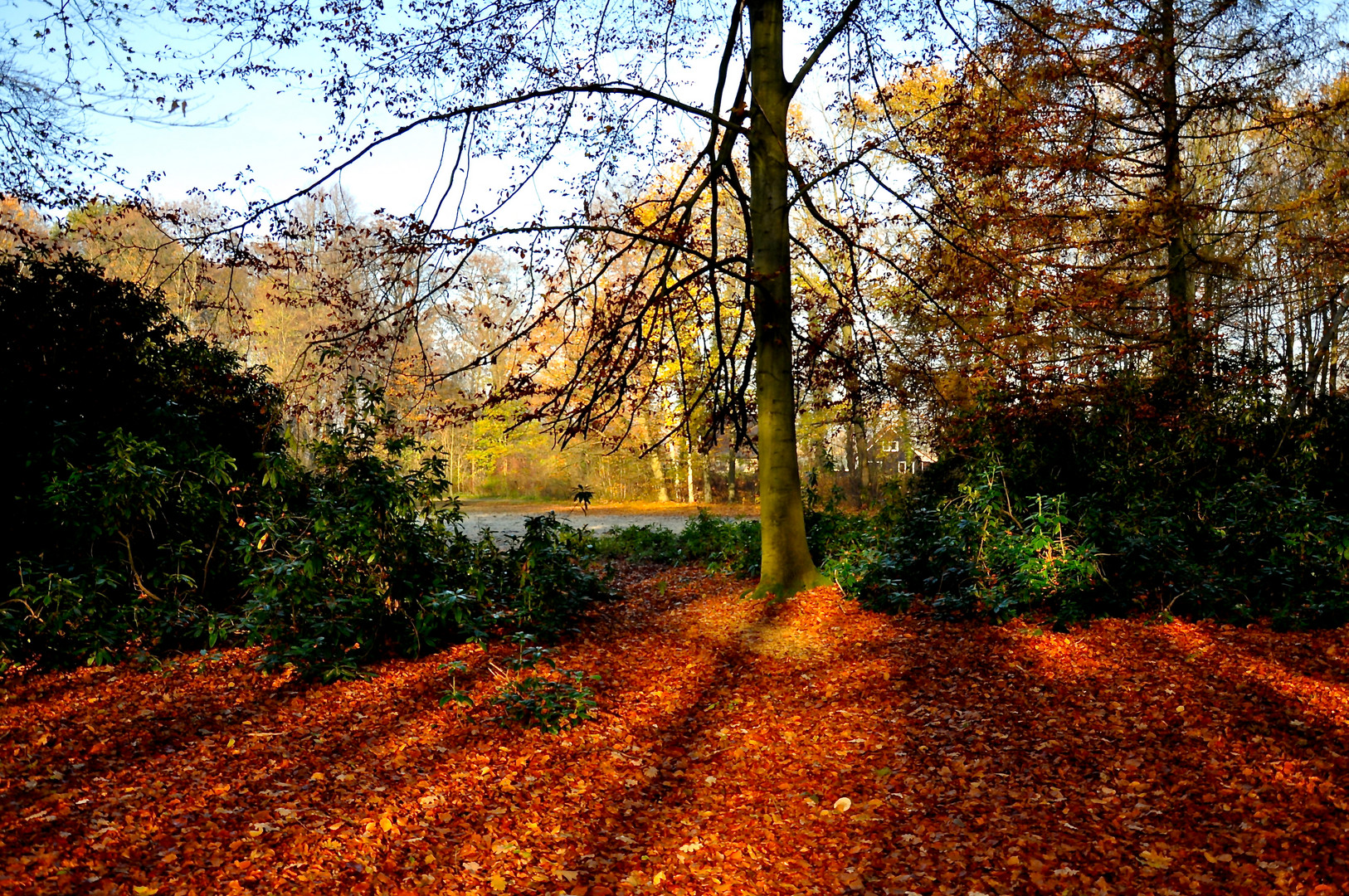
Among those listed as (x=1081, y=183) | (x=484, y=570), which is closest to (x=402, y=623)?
(x=484, y=570)

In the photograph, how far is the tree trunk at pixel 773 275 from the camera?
764 centimetres

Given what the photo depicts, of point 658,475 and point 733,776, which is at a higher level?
point 658,475

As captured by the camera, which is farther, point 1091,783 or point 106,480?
point 106,480

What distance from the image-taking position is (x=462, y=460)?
30188 millimetres

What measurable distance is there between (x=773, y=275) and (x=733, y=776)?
473 cm

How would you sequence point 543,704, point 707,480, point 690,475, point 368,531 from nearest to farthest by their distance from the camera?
1. point 543,704
2. point 368,531
3. point 707,480
4. point 690,475

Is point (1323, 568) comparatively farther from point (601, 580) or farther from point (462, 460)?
point (462, 460)

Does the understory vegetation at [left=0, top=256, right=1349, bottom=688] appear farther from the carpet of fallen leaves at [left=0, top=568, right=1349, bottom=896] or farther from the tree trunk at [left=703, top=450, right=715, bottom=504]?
the tree trunk at [left=703, top=450, right=715, bottom=504]

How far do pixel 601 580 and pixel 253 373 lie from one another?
4.32 metres

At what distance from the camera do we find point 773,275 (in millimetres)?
7547

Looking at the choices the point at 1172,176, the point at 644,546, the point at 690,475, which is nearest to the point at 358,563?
the point at 644,546

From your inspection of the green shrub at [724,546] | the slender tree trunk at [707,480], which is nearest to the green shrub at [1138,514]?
the green shrub at [724,546]

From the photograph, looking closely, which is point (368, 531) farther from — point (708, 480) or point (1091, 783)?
point (708, 480)

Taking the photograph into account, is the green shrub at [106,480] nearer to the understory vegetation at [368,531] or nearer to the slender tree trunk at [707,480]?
the understory vegetation at [368,531]
